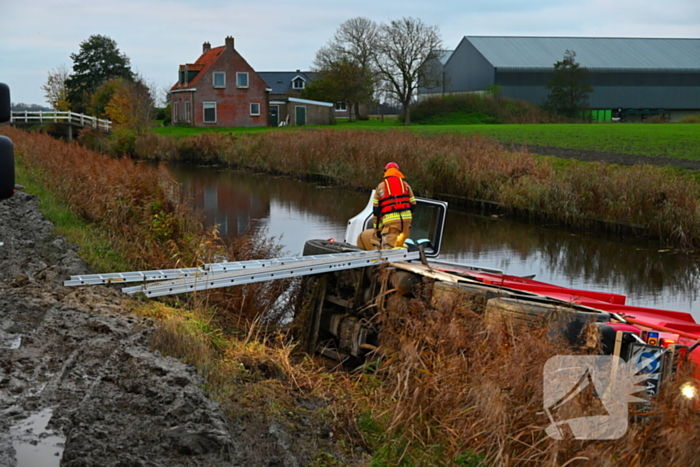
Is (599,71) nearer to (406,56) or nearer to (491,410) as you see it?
(406,56)

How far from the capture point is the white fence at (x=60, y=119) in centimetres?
5843

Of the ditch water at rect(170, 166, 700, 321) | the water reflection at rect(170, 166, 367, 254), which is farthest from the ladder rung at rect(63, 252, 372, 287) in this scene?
the water reflection at rect(170, 166, 367, 254)

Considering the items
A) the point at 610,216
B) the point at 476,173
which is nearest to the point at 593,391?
the point at 610,216

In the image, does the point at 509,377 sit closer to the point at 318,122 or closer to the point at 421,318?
the point at 421,318

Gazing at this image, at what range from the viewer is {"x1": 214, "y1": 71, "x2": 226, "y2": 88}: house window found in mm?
66062

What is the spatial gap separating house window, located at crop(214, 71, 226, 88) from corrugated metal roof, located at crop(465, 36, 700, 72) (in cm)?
2863

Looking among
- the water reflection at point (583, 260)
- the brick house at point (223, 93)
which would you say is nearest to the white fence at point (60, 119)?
the brick house at point (223, 93)

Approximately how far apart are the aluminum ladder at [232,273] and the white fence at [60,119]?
172 ft

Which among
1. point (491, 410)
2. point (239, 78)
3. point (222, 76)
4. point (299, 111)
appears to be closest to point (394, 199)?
point (491, 410)

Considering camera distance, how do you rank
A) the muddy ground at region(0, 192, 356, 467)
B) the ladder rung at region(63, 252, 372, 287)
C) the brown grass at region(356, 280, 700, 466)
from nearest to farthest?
the brown grass at region(356, 280, 700, 466), the muddy ground at region(0, 192, 356, 467), the ladder rung at region(63, 252, 372, 287)

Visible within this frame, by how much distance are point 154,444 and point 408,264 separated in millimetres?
6202

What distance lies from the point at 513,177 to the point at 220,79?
45.3m

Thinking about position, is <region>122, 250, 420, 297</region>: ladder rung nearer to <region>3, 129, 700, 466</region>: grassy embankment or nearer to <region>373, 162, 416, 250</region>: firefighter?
<region>3, 129, 700, 466</region>: grassy embankment

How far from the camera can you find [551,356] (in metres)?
5.84
